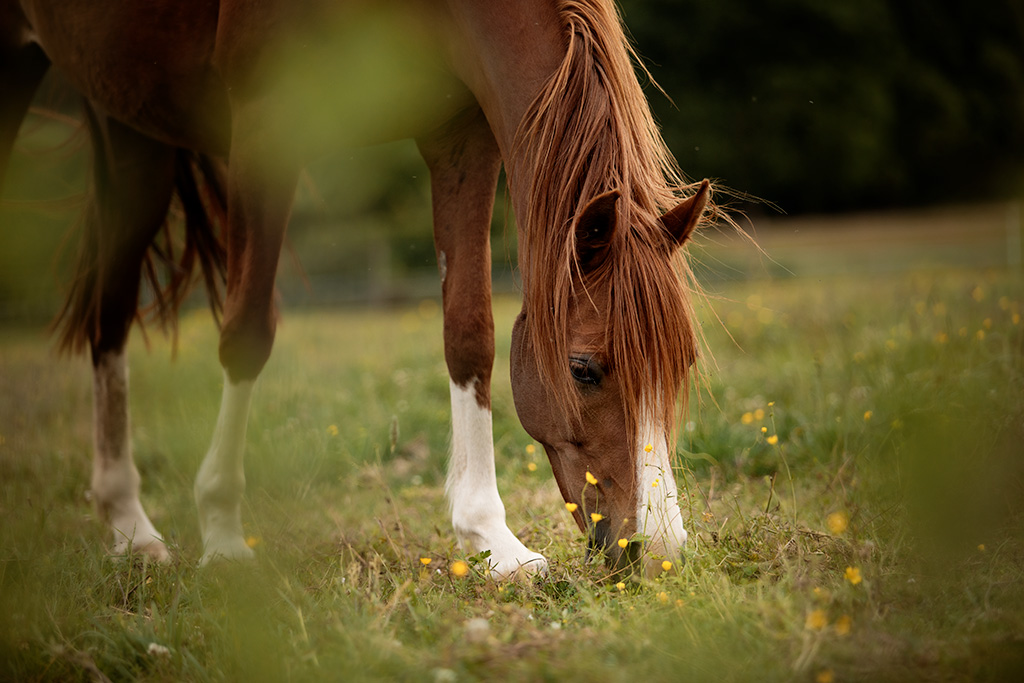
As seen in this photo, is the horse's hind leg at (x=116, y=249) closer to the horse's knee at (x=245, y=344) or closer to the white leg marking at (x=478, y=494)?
the horse's knee at (x=245, y=344)

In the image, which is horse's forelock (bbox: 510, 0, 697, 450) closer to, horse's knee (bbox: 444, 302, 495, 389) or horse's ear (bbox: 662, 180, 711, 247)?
horse's ear (bbox: 662, 180, 711, 247)

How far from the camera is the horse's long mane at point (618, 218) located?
1.92 metres

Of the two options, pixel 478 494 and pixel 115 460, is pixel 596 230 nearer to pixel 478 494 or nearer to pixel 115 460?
pixel 478 494

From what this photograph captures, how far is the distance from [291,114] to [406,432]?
76.3 inches

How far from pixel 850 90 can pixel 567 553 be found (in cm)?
1781

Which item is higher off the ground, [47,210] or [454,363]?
[47,210]

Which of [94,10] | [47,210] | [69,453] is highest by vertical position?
[94,10]

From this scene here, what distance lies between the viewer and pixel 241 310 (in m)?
2.83

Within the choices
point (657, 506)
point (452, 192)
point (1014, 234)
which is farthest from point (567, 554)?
point (1014, 234)

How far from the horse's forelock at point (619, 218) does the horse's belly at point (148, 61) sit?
4.70ft

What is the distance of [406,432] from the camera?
4.16 m

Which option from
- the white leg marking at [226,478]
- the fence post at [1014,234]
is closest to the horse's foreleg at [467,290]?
the white leg marking at [226,478]

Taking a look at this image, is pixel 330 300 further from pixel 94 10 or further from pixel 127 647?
pixel 127 647

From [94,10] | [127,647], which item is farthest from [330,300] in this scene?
[127,647]
